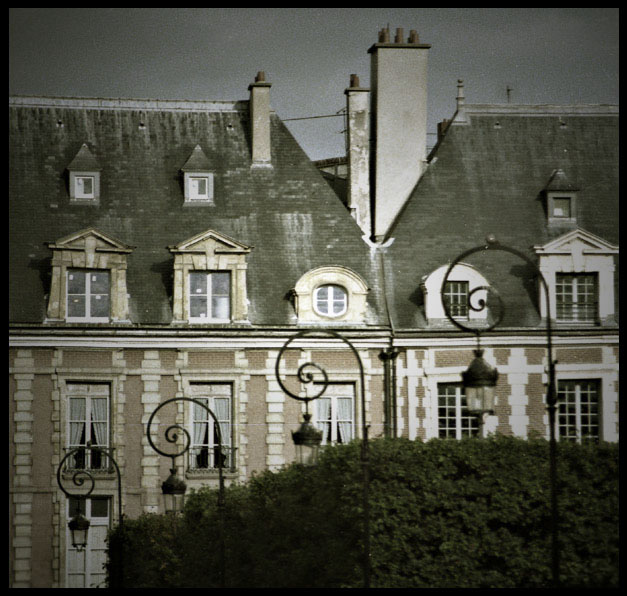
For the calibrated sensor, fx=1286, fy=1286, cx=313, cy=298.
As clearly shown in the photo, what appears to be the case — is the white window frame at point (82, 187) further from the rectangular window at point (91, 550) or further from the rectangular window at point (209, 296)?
the rectangular window at point (91, 550)

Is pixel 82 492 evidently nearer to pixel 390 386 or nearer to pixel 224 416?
pixel 224 416

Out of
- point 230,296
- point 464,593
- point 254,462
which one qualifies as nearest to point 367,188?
point 230,296

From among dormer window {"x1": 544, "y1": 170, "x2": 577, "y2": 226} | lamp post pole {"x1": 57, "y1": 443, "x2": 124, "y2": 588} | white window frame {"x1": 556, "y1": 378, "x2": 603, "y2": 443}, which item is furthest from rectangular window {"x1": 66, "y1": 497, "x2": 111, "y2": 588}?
dormer window {"x1": 544, "y1": 170, "x2": 577, "y2": 226}

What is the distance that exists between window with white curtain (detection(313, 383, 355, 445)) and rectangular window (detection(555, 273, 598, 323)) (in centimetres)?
434

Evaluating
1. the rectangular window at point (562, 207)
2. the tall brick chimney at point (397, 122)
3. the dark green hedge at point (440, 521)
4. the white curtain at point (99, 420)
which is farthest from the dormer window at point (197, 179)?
the dark green hedge at point (440, 521)

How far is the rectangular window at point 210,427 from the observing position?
79.2 feet

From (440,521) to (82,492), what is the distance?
7.96 m

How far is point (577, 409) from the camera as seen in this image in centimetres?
2445

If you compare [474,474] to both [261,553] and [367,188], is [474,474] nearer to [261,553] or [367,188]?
[261,553]

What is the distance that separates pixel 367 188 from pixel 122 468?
25.2 feet

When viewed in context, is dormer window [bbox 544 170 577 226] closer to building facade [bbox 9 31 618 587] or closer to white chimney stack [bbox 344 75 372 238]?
building facade [bbox 9 31 618 587]

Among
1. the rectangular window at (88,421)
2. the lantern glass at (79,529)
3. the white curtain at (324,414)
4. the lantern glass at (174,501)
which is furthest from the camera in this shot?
the white curtain at (324,414)

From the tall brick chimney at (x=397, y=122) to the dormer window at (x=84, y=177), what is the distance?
574cm

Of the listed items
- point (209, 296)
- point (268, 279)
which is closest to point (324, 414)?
point (268, 279)
